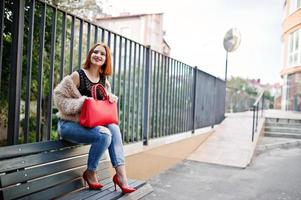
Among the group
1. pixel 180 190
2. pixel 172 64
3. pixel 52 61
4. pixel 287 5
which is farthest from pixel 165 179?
pixel 287 5

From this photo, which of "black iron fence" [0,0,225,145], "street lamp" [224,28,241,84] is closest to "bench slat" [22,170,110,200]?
"black iron fence" [0,0,225,145]

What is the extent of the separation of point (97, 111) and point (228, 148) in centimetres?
482

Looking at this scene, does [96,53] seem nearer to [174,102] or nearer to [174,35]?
[174,102]

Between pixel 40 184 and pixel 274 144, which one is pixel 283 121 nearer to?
pixel 274 144

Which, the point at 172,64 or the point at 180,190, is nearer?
the point at 180,190

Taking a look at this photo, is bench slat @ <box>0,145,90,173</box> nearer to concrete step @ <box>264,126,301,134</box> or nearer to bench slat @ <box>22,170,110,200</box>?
bench slat @ <box>22,170,110,200</box>

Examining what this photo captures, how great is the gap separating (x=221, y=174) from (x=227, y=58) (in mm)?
7702

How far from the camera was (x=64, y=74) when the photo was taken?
3.49 m

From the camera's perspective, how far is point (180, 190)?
4.18 meters

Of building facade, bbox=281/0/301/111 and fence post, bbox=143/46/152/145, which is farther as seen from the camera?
building facade, bbox=281/0/301/111

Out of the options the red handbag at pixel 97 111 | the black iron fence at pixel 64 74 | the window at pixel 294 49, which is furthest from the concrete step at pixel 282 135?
the window at pixel 294 49

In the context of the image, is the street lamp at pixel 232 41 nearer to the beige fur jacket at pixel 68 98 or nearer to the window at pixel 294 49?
the window at pixel 294 49

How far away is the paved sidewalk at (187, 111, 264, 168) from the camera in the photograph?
243 inches

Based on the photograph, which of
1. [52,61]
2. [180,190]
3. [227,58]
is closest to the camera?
[52,61]
